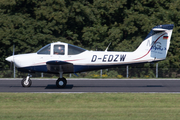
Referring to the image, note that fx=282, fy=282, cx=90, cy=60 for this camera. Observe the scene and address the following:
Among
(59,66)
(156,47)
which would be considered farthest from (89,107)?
(156,47)

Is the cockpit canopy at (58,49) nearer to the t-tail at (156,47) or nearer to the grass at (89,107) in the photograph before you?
the grass at (89,107)

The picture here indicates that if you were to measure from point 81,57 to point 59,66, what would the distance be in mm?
1240

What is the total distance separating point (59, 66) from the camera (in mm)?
14352

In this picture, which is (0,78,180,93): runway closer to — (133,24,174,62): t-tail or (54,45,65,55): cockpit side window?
(133,24,174,62): t-tail

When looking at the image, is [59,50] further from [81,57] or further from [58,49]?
[81,57]

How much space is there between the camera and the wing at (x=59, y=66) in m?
14.0

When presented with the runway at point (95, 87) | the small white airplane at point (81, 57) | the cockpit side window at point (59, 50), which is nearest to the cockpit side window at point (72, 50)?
the small white airplane at point (81, 57)

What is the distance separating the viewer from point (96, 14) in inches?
1058

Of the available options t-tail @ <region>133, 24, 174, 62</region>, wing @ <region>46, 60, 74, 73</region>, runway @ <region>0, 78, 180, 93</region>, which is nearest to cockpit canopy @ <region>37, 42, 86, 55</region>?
wing @ <region>46, 60, 74, 73</region>

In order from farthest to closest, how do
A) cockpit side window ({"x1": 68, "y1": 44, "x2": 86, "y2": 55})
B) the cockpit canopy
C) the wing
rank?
cockpit side window ({"x1": 68, "y1": 44, "x2": 86, "y2": 55}) < the cockpit canopy < the wing

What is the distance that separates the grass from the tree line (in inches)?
540

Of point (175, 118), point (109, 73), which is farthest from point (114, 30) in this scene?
point (175, 118)

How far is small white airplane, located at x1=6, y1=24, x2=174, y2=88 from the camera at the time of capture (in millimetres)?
14430

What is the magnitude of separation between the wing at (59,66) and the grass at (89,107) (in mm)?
2818
